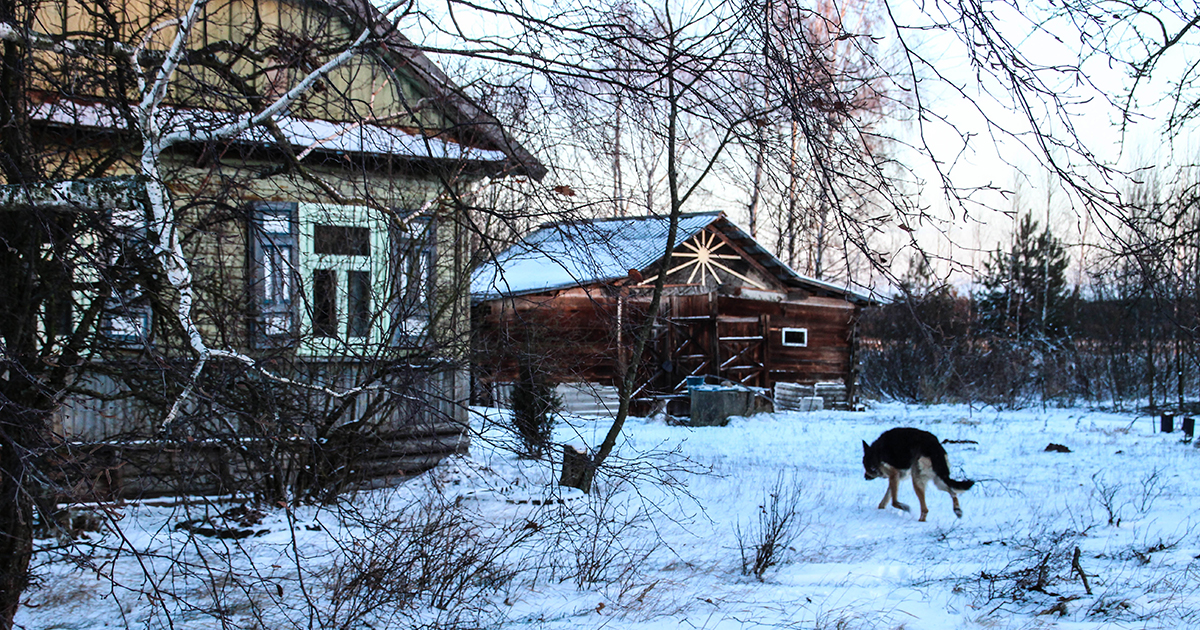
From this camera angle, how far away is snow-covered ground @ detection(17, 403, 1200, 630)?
531 cm

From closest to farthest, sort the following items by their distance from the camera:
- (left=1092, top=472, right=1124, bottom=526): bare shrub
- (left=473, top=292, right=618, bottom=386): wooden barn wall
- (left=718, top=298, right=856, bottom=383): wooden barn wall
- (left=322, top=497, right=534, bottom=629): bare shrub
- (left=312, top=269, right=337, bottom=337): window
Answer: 1. (left=473, top=292, right=618, bottom=386): wooden barn wall
2. (left=322, top=497, right=534, bottom=629): bare shrub
3. (left=312, top=269, right=337, bottom=337): window
4. (left=1092, top=472, right=1124, bottom=526): bare shrub
5. (left=718, top=298, right=856, bottom=383): wooden barn wall

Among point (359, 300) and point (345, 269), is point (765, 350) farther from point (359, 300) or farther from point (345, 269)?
point (359, 300)

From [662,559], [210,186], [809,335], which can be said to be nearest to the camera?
[210,186]

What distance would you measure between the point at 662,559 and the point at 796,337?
1567 centimetres

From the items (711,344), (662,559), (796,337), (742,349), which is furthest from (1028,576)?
(796,337)

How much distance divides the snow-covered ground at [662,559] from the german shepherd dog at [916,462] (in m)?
0.34

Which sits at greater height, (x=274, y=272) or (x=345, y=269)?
(x=345, y=269)

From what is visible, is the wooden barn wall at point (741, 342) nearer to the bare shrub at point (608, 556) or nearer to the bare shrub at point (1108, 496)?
the bare shrub at point (1108, 496)

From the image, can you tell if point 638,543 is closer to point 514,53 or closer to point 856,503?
point 856,503

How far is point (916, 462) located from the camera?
9.07 metres

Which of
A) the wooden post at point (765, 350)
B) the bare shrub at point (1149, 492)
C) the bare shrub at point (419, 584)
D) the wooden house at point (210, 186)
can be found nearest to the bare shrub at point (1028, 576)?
the bare shrub at point (1149, 492)

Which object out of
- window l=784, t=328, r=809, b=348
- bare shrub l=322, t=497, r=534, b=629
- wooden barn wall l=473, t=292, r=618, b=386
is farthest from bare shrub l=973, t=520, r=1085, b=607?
window l=784, t=328, r=809, b=348

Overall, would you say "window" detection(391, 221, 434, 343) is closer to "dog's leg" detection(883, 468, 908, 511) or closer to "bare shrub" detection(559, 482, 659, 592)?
"bare shrub" detection(559, 482, 659, 592)

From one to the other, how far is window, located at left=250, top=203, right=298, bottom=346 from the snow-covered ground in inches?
51.2
